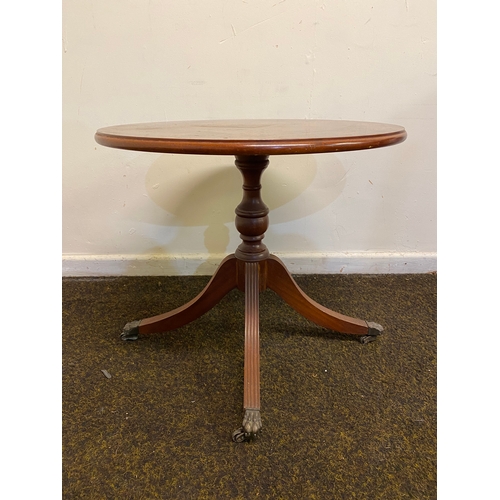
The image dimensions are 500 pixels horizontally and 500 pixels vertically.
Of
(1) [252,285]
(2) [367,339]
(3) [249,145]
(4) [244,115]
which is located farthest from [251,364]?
(4) [244,115]

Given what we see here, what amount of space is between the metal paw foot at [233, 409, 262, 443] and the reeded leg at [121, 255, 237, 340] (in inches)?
15.3

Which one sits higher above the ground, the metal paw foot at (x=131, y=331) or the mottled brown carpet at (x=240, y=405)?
the metal paw foot at (x=131, y=331)

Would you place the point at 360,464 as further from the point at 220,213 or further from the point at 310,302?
the point at 220,213

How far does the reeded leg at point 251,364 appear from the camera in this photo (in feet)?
2.66

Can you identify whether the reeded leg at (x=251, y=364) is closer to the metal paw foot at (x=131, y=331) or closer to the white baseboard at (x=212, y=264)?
the metal paw foot at (x=131, y=331)

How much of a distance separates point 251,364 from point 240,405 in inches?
3.6

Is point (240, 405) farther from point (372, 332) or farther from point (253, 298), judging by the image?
point (372, 332)

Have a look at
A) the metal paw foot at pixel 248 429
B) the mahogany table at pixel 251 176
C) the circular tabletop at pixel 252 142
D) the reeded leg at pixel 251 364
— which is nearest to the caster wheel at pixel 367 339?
the mahogany table at pixel 251 176

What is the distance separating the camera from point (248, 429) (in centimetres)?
81

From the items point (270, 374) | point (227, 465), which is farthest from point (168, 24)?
point (227, 465)

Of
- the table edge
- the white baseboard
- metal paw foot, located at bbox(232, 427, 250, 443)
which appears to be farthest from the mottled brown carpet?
the table edge

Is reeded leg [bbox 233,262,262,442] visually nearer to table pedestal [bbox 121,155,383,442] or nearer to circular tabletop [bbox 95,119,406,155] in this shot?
table pedestal [bbox 121,155,383,442]

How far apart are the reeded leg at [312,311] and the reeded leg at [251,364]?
0.23ft

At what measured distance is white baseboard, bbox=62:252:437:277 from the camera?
151 cm
